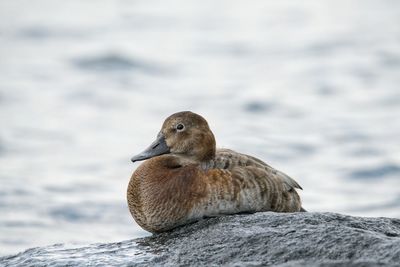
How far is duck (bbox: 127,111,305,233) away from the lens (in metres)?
7.48

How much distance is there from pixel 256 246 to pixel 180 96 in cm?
1148

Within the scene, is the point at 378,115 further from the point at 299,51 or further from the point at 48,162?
the point at 48,162

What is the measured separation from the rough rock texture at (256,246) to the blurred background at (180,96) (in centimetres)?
470

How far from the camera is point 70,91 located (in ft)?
59.5

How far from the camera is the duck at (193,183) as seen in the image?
7.48 metres

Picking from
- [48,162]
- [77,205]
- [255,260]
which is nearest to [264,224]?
[255,260]

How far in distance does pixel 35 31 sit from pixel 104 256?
47.5 feet

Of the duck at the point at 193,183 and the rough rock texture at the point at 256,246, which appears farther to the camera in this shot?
the duck at the point at 193,183

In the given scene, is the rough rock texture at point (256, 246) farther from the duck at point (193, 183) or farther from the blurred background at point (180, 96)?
Result: the blurred background at point (180, 96)

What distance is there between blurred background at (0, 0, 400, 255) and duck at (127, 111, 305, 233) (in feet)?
14.1

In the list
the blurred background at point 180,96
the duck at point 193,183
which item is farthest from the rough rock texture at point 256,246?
the blurred background at point 180,96

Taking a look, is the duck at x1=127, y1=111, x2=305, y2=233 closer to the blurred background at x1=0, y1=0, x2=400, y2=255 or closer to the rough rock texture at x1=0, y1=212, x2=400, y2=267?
the rough rock texture at x1=0, y1=212, x2=400, y2=267

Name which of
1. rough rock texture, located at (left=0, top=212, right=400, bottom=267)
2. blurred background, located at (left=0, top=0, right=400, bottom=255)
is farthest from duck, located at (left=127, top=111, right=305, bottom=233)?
blurred background, located at (left=0, top=0, right=400, bottom=255)

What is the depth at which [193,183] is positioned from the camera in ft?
24.8
